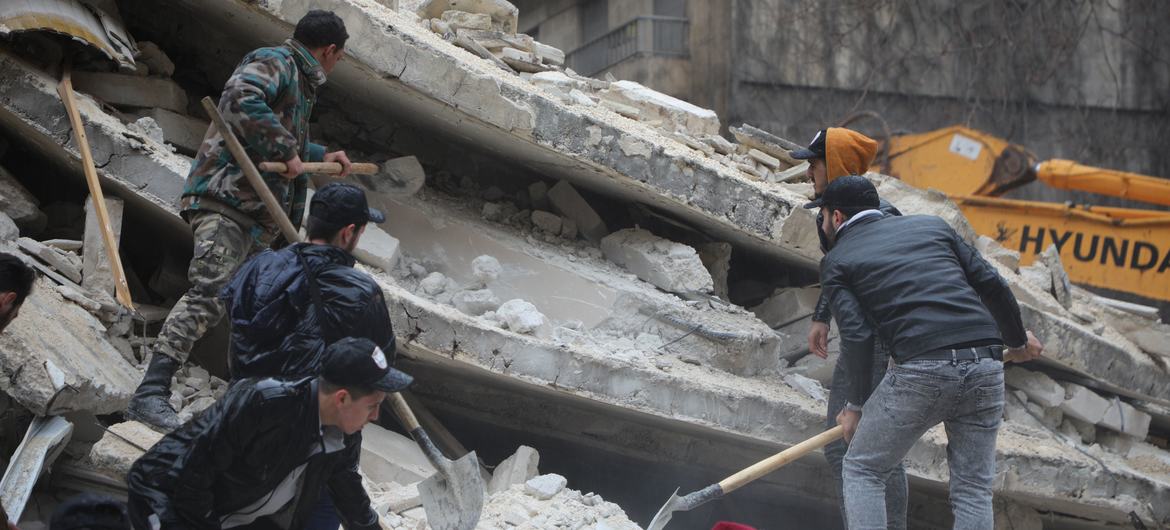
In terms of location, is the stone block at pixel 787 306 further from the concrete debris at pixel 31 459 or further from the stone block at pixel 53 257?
the concrete debris at pixel 31 459

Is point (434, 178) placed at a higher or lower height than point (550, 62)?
lower

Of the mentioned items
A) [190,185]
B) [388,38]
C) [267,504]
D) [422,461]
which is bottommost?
[422,461]

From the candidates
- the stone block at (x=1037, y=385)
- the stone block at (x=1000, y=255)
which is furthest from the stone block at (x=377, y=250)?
the stone block at (x=1000, y=255)

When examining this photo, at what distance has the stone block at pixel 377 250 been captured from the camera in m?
5.00

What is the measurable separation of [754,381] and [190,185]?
2.70 metres

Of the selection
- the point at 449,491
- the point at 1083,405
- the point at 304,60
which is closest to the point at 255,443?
the point at 449,491

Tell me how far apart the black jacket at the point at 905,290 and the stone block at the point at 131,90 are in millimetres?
3345

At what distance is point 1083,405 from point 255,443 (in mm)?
5029

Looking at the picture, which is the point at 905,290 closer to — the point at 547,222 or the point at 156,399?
the point at 547,222

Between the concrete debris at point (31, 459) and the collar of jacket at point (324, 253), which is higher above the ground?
the collar of jacket at point (324, 253)

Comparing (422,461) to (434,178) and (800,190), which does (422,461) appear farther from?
(800,190)

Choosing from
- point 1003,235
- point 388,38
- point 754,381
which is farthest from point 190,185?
point 1003,235

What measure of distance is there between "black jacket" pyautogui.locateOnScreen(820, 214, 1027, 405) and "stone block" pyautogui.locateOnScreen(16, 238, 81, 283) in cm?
306

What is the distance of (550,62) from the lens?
6.89 metres
